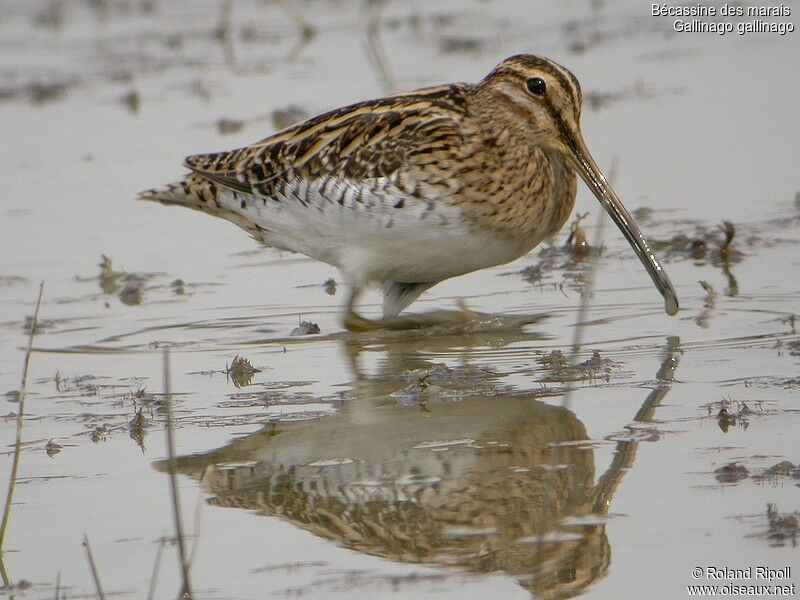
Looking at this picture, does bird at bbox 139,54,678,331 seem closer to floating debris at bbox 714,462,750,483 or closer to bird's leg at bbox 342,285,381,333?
bird's leg at bbox 342,285,381,333

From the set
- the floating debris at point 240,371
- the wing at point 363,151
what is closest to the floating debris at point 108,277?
the wing at point 363,151

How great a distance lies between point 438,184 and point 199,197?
1.73 m

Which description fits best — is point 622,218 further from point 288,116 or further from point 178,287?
point 288,116

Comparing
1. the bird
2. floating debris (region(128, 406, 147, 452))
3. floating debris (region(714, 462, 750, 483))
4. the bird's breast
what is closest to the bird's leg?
the bird

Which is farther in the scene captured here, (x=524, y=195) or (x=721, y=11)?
(x=721, y=11)

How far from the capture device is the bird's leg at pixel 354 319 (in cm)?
813

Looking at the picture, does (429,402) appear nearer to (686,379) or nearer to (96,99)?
(686,379)

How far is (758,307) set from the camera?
25.4ft

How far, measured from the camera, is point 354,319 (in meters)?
8.21

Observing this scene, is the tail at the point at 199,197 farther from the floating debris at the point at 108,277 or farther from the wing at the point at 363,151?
the floating debris at the point at 108,277

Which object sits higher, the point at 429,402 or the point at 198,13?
the point at 198,13

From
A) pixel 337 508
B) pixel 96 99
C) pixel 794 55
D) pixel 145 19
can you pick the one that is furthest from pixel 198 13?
pixel 337 508

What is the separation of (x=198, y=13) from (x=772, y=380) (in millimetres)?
12770

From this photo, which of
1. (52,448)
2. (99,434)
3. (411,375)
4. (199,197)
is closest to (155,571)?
(52,448)
